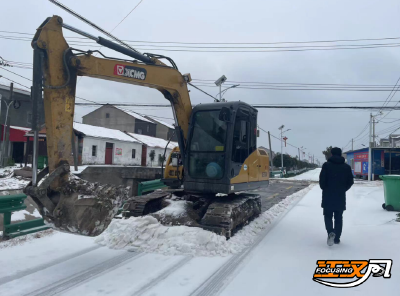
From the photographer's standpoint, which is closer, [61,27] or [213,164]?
[61,27]

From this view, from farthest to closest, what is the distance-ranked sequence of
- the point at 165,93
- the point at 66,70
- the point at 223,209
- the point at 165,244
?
1. the point at 165,93
2. the point at 223,209
3. the point at 165,244
4. the point at 66,70

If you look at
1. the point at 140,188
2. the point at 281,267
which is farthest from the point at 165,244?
the point at 140,188

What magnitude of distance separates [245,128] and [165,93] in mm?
1981

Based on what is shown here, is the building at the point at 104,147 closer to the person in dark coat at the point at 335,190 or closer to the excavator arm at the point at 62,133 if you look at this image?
the excavator arm at the point at 62,133

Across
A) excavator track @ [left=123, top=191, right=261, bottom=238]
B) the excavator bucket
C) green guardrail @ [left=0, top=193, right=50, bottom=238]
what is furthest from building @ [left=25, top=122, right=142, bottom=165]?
the excavator bucket

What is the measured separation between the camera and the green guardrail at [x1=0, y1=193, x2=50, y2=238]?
6.06 metres

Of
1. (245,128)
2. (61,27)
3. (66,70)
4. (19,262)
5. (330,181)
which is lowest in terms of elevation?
(19,262)

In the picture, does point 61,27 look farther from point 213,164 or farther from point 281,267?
point 281,267

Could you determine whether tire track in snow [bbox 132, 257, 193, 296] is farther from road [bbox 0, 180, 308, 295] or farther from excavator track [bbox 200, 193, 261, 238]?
excavator track [bbox 200, 193, 261, 238]

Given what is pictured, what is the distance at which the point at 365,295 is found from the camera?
3953 mm

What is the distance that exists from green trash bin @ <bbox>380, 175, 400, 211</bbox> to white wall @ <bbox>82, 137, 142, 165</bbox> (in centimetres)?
2674

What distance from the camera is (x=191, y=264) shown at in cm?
507

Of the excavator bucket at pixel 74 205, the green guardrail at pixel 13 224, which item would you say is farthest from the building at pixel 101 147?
the excavator bucket at pixel 74 205

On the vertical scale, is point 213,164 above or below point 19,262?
above
